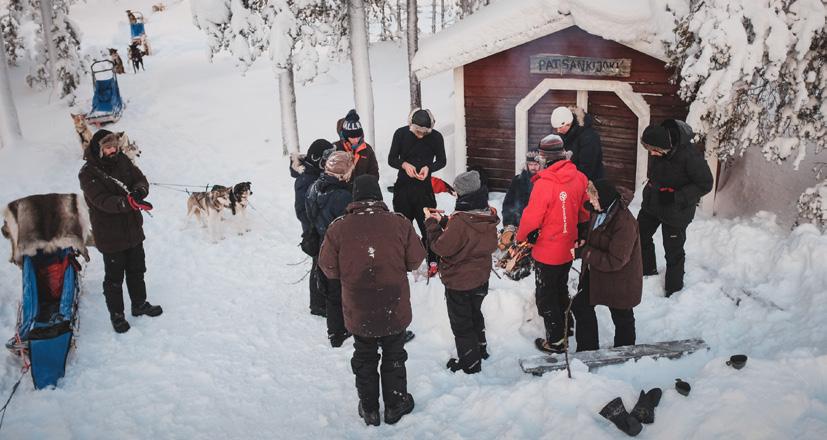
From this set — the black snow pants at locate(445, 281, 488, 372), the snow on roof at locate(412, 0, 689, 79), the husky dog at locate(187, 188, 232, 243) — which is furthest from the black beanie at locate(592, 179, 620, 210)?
the husky dog at locate(187, 188, 232, 243)

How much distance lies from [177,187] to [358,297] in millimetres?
8492

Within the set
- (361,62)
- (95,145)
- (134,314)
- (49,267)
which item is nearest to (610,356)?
(134,314)

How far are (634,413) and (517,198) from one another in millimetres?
3505

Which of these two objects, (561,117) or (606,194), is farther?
(561,117)

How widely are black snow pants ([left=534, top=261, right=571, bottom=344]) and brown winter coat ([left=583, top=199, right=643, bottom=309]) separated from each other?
352 millimetres

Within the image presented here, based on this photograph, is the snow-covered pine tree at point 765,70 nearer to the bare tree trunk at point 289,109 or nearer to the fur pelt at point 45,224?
the fur pelt at point 45,224

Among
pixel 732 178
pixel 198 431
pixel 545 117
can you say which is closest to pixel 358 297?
pixel 198 431

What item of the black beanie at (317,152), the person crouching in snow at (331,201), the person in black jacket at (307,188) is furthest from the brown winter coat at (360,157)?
the person crouching in snow at (331,201)

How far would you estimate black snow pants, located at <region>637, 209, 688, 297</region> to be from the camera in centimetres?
600

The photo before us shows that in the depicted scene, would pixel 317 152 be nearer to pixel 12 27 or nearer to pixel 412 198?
pixel 412 198

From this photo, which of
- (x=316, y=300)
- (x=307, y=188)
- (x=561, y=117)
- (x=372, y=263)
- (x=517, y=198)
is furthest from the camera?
(x=517, y=198)

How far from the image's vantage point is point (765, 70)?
265 inches

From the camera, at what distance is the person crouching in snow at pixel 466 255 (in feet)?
15.5

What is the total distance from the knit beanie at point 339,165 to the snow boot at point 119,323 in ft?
9.29
